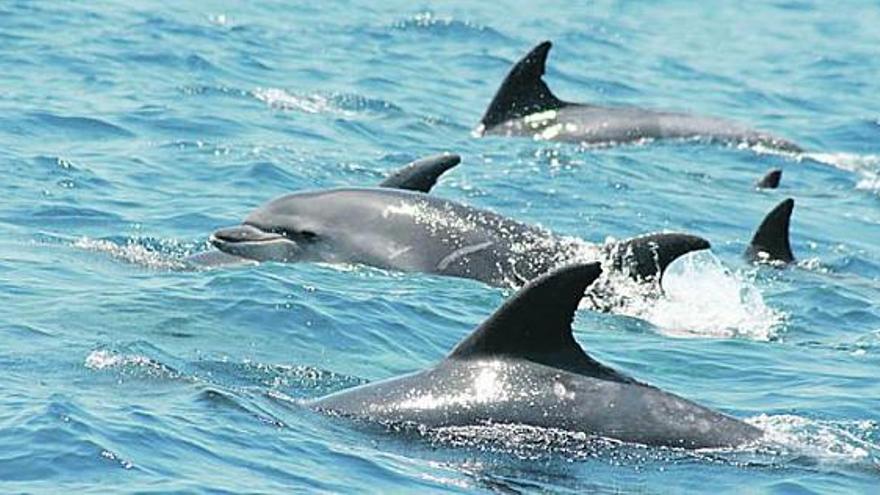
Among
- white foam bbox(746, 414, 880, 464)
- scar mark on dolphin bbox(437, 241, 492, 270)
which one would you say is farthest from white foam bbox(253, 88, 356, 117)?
white foam bbox(746, 414, 880, 464)

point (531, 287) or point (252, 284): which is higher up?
point (531, 287)

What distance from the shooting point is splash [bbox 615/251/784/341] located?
14836 mm

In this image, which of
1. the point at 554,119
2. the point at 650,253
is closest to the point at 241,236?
the point at 650,253

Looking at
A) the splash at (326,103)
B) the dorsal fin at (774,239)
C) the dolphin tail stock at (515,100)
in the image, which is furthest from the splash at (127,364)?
the splash at (326,103)

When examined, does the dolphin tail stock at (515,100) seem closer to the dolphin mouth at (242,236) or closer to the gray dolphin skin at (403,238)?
the gray dolphin skin at (403,238)

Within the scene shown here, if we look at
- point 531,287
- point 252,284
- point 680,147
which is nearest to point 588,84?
point 680,147

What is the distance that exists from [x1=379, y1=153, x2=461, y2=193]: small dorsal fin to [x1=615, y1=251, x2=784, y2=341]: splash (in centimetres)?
178

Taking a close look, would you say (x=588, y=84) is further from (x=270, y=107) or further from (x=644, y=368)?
(x=644, y=368)

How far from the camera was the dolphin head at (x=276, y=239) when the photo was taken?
1521cm

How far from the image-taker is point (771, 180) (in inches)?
869

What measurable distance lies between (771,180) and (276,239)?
806 centimetres

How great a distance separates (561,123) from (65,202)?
24.1ft

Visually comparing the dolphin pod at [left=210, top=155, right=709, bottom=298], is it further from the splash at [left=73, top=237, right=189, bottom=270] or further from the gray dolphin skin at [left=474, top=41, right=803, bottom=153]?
the gray dolphin skin at [left=474, top=41, right=803, bottom=153]

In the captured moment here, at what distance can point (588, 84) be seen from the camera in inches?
1159
